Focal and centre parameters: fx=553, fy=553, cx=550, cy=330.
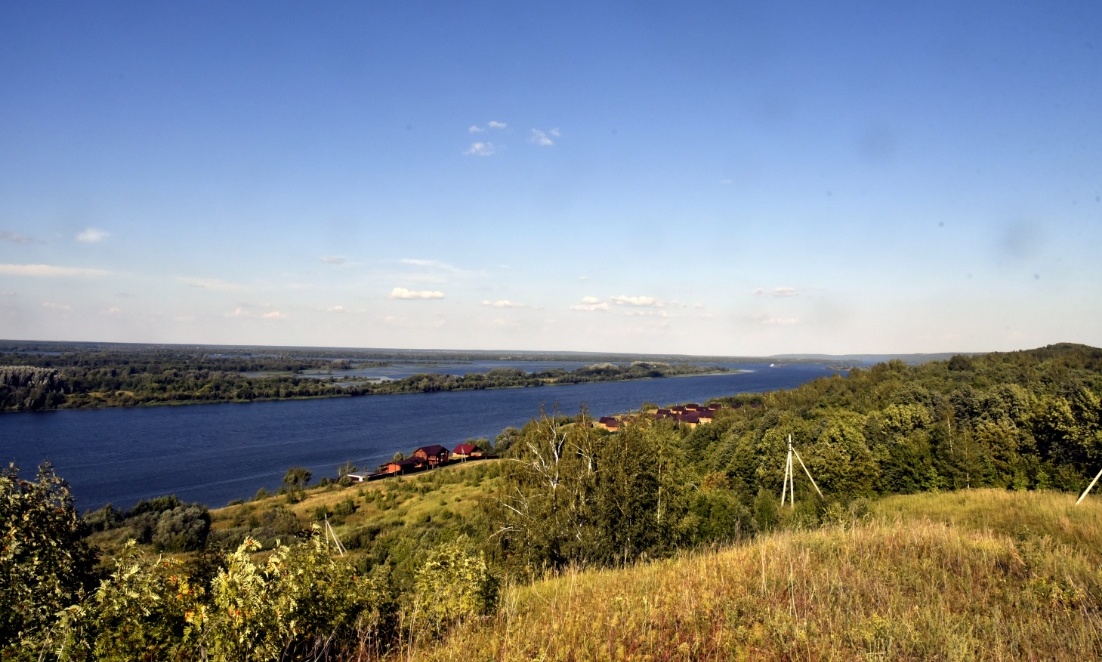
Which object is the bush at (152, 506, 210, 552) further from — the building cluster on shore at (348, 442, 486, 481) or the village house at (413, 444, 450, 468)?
the village house at (413, 444, 450, 468)

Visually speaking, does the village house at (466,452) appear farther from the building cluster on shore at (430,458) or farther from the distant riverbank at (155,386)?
the distant riverbank at (155,386)

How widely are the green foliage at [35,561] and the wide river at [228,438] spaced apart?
20403mm

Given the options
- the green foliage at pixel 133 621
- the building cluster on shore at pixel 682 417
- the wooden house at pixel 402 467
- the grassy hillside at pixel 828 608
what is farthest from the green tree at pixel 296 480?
the green foliage at pixel 133 621

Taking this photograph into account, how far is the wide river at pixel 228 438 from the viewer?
44.7 metres

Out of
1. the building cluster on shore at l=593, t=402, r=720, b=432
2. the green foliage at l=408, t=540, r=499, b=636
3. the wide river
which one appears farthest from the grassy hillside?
the building cluster on shore at l=593, t=402, r=720, b=432

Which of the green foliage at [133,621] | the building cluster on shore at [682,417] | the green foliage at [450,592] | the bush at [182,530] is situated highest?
the green foliage at [133,621]

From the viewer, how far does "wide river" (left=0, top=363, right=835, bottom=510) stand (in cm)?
4466

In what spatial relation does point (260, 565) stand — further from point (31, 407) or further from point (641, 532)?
point (31, 407)

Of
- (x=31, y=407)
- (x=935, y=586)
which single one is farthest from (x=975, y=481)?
(x=31, y=407)

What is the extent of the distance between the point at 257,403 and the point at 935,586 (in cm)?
10919

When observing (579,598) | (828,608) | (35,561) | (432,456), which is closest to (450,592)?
(579,598)

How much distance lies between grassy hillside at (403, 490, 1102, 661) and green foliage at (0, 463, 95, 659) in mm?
2995

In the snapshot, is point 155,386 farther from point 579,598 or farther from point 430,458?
point 579,598

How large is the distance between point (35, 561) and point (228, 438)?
68.7 m
